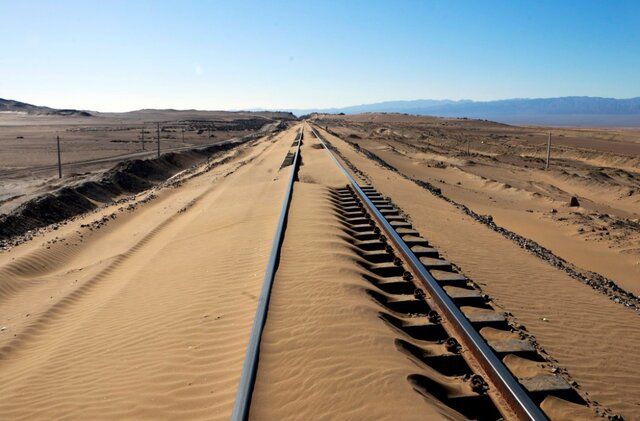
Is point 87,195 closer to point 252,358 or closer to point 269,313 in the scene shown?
point 269,313

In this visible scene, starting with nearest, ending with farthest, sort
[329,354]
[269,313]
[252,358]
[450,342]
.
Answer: [252,358]
[329,354]
[450,342]
[269,313]

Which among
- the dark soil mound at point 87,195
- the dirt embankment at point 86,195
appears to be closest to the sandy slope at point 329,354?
the dirt embankment at point 86,195

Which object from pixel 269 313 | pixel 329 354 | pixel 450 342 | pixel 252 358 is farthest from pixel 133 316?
pixel 450 342

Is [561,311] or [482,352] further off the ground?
[482,352]

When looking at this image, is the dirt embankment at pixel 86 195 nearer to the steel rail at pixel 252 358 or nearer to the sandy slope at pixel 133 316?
the sandy slope at pixel 133 316

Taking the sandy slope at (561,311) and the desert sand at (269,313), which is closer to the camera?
the desert sand at (269,313)

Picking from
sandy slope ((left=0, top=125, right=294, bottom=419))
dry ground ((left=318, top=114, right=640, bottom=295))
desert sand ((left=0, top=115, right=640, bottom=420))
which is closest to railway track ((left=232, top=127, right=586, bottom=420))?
desert sand ((left=0, top=115, right=640, bottom=420))

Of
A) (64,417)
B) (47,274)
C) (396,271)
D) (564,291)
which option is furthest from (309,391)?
(47,274)
